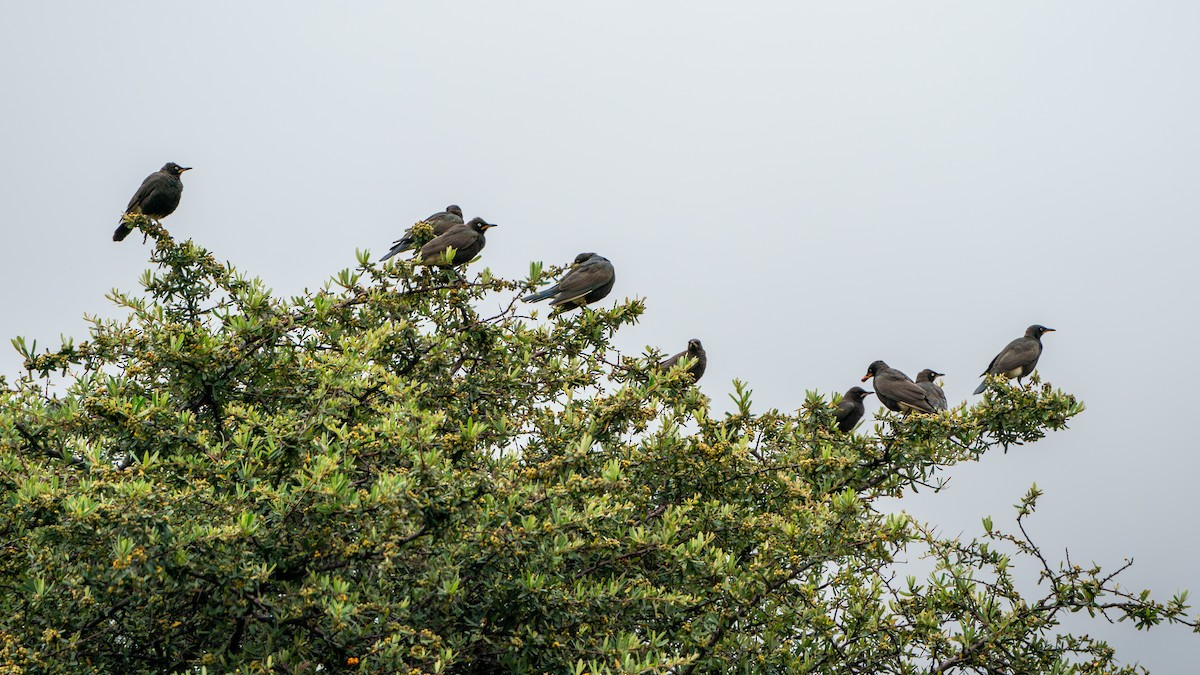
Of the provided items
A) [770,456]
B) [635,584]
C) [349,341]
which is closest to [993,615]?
[770,456]

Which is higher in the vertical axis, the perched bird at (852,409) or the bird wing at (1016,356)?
the bird wing at (1016,356)

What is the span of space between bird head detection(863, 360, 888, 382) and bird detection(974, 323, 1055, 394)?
1089 mm

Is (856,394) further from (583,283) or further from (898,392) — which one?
(583,283)

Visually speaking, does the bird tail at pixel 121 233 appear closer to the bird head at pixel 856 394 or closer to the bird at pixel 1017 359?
the bird head at pixel 856 394

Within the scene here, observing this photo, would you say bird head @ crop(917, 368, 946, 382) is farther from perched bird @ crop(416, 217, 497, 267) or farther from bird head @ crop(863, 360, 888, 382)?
perched bird @ crop(416, 217, 497, 267)

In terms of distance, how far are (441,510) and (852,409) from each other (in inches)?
261

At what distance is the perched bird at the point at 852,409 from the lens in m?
11.3

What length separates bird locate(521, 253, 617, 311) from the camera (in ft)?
34.0

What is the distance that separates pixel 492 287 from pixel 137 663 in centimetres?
376

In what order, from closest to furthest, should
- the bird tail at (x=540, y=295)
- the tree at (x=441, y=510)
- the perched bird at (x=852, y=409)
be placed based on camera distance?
the tree at (x=441, y=510), the bird tail at (x=540, y=295), the perched bird at (x=852, y=409)

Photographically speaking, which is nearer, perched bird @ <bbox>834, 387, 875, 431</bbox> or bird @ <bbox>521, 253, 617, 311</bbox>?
bird @ <bbox>521, 253, 617, 311</bbox>

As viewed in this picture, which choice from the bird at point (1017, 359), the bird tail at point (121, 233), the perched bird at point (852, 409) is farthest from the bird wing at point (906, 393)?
the bird tail at point (121, 233)

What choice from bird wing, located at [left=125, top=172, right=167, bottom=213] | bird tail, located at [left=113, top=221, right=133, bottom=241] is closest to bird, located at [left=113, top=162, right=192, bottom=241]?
bird wing, located at [left=125, top=172, right=167, bottom=213]

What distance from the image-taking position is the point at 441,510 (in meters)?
5.65
